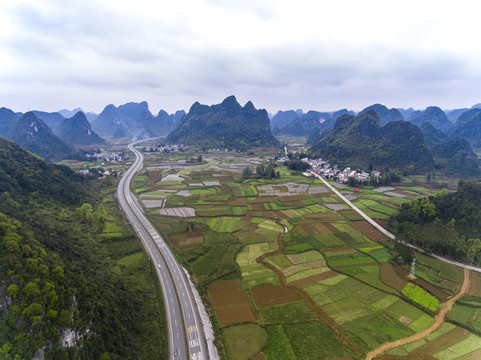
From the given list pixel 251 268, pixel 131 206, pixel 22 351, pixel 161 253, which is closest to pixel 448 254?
pixel 251 268

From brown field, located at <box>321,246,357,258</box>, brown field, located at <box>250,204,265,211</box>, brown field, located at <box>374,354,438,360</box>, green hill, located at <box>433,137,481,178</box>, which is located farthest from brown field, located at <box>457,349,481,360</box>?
green hill, located at <box>433,137,481,178</box>

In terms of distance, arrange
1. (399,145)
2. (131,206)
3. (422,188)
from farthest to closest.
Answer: (399,145) → (422,188) → (131,206)

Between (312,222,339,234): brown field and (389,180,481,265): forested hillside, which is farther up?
(389,180,481,265): forested hillside

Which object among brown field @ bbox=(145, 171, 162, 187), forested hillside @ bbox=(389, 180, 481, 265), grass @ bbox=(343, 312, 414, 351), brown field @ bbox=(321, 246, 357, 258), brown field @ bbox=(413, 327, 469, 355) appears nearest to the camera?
brown field @ bbox=(413, 327, 469, 355)

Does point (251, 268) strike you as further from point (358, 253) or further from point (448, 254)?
point (448, 254)

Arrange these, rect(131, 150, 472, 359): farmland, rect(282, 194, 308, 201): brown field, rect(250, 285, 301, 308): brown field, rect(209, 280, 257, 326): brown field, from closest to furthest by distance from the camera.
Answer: rect(131, 150, 472, 359): farmland, rect(209, 280, 257, 326): brown field, rect(250, 285, 301, 308): brown field, rect(282, 194, 308, 201): brown field

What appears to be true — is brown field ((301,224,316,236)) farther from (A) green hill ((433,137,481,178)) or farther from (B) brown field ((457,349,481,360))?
(A) green hill ((433,137,481,178))
